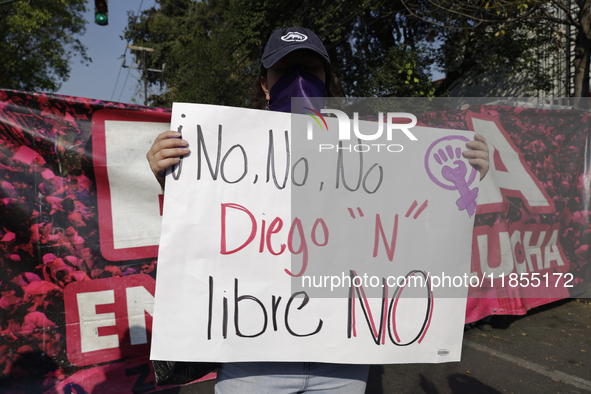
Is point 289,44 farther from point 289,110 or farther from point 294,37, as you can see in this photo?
point 289,110

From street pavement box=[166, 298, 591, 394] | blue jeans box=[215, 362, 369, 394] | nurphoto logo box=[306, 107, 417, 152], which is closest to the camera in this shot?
blue jeans box=[215, 362, 369, 394]

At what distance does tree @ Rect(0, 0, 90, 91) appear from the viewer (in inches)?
530

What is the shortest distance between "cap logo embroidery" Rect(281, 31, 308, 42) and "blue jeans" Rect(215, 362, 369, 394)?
1134 millimetres

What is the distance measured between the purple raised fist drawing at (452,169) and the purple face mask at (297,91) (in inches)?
19.0

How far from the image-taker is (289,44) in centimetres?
143

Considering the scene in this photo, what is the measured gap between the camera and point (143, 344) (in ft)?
8.53

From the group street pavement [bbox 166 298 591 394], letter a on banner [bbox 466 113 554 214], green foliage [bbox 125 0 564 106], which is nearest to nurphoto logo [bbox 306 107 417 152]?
street pavement [bbox 166 298 591 394]

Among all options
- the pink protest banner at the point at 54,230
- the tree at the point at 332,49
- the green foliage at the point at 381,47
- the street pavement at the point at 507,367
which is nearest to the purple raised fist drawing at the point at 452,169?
the pink protest banner at the point at 54,230

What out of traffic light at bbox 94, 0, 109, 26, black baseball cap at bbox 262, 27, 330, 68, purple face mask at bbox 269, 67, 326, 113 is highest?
traffic light at bbox 94, 0, 109, 26

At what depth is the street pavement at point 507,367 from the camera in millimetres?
2945

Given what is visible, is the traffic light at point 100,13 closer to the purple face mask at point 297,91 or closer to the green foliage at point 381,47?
the green foliage at point 381,47

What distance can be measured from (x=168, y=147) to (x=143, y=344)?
74.2 inches

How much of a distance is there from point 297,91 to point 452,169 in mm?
656

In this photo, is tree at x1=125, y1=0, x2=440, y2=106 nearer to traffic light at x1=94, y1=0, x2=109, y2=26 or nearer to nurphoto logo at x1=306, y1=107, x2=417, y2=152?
traffic light at x1=94, y1=0, x2=109, y2=26
